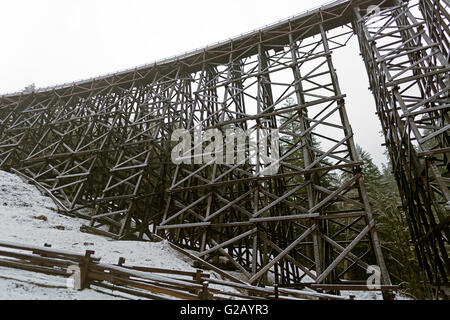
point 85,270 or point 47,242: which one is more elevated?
point 47,242

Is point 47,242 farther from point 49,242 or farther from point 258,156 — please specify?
point 258,156

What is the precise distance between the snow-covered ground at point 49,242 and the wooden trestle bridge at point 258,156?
83cm

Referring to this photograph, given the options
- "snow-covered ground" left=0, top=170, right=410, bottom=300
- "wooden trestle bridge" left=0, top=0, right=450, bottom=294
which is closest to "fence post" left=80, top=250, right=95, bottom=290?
"snow-covered ground" left=0, top=170, right=410, bottom=300

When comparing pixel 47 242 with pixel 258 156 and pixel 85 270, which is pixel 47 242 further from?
pixel 258 156

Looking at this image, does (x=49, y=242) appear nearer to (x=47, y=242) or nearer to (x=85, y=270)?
(x=47, y=242)

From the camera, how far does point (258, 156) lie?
8.64 meters

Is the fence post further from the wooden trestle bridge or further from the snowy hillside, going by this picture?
the wooden trestle bridge

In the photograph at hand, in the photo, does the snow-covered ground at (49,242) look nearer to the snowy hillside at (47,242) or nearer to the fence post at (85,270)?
the snowy hillside at (47,242)

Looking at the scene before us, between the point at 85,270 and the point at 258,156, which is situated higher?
the point at 258,156

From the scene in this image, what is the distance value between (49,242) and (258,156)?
6.70m

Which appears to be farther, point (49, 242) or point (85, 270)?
point (49, 242)

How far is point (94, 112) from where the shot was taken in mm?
15227

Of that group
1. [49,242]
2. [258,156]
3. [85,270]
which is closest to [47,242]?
[49,242]
